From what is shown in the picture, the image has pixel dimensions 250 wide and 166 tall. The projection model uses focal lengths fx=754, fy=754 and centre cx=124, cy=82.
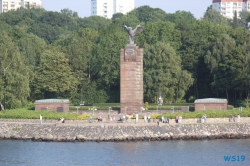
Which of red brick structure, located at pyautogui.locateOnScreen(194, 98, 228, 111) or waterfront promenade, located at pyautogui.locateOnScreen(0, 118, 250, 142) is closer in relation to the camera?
waterfront promenade, located at pyautogui.locateOnScreen(0, 118, 250, 142)

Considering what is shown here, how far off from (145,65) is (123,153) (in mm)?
32066

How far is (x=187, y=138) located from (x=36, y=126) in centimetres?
1421

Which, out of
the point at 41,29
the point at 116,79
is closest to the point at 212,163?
the point at 116,79

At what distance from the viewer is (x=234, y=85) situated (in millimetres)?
88688

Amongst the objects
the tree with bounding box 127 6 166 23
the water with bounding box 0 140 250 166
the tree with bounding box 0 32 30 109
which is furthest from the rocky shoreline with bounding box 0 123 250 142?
the tree with bounding box 127 6 166 23

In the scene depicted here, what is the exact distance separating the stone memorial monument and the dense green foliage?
1217 centimetres

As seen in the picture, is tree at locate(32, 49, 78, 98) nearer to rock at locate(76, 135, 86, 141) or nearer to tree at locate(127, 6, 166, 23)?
rock at locate(76, 135, 86, 141)

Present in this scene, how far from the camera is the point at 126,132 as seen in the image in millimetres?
67125

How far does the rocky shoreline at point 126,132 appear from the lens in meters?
66.3

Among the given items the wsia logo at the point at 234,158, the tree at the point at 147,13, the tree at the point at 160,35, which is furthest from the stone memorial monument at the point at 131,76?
the tree at the point at 147,13

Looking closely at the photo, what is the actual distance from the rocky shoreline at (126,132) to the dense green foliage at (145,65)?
14.4 m

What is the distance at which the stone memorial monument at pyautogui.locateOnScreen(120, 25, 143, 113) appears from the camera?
7694 centimetres

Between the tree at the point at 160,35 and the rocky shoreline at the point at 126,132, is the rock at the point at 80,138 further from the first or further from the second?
the tree at the point at 160,35

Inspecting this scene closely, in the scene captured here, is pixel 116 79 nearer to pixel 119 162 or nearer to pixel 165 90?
pixel 165 90
